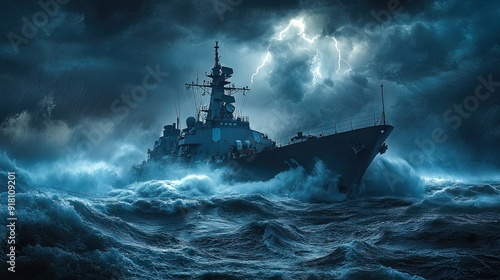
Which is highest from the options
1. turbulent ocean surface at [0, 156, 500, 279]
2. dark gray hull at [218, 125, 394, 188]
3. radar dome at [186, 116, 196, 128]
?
radar dome at [186, 116, 196, 128]

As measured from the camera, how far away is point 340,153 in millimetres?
25109

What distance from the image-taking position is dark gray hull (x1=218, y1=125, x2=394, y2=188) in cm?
2419

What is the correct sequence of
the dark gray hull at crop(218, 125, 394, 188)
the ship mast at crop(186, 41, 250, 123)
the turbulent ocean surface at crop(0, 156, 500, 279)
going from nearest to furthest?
1. the turbulent ocean surface at crop(0, 156, 500, 279)
2. the dark gray hull at crop(218, 125, 394, 188)
3. the ship mast at crop(186, 41, 250, 123)

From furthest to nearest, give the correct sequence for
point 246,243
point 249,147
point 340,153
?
point 249,147, point 340,153, point 246,243

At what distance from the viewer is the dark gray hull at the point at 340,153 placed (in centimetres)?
2419

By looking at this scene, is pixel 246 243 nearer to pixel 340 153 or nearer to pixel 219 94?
pixel 340 153

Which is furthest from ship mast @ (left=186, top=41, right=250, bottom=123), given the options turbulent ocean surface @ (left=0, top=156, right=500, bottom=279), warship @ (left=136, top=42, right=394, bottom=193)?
Answer: turbulent ocean surface @ (left=0, top=156, right=500, bottom=279)

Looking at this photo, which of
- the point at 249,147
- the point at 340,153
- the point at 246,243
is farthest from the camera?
the point at 249,147

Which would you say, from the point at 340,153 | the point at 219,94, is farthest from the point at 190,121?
the point at 340,153

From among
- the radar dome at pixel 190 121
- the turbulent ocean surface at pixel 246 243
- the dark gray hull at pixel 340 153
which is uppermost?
the radar dome at pixel 190 121

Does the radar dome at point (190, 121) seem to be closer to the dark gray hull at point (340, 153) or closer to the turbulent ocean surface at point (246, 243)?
the dark gray hull at point (340, 153)

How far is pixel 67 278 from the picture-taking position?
651 cm

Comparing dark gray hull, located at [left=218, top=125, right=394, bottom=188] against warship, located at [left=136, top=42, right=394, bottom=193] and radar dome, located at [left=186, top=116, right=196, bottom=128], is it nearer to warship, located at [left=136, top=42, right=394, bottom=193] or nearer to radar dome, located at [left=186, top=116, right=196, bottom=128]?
warship, located at [left=136, top=42, right=394, bottom=193]

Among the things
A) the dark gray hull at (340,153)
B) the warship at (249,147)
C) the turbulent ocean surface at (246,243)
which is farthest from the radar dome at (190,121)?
the turbulent ocean surface at (246,243)
